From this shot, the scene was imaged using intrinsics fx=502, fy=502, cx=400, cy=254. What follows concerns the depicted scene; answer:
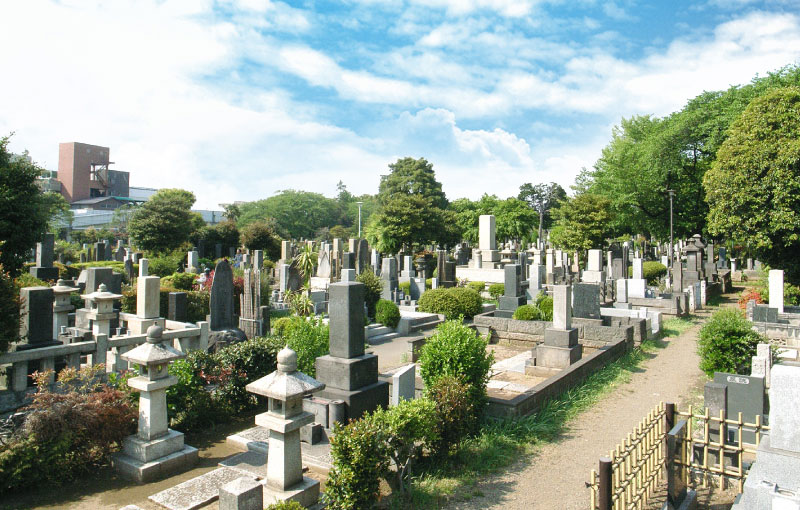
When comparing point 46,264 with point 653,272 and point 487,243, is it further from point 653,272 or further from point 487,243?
point 653,272

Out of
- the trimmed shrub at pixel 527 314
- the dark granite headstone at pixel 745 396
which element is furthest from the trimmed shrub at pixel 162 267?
the dark granite headstone at pixel 745 396

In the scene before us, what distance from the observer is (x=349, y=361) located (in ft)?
24.3

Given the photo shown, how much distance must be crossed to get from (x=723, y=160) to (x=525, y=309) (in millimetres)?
11131

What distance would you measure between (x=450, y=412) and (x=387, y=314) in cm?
962

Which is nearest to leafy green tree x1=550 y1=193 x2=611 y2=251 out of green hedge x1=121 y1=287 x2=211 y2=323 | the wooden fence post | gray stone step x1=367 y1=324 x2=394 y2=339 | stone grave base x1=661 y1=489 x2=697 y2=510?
gray stone step x1=367 y1=324 x2=394 y2=339

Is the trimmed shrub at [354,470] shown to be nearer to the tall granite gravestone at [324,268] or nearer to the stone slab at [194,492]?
the stone slab at [194,492]

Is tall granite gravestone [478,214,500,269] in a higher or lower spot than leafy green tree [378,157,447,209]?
lower

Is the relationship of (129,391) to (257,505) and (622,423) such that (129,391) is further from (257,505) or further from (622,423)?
(622,423)

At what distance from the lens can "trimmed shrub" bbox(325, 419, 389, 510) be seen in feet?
16.6

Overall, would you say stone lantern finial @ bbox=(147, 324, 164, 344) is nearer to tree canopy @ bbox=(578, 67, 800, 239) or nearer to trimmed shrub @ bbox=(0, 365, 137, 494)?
trimmed shrub @ bbox=(0, 365, 137, 494)

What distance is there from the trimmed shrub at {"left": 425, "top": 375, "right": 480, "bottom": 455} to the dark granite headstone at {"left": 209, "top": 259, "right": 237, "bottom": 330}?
7187 mm

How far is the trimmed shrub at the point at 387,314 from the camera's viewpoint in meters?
16.3

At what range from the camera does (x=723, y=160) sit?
20031mm

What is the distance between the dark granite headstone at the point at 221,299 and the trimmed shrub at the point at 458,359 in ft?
21.0
